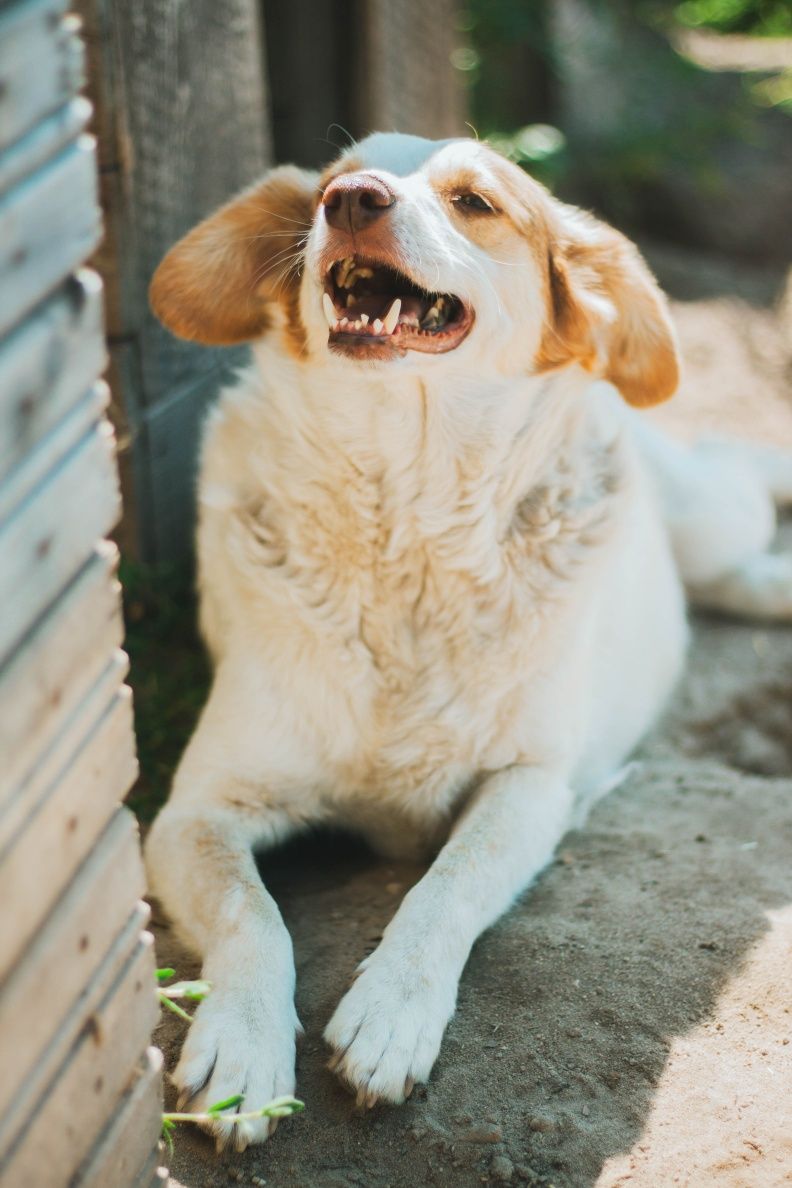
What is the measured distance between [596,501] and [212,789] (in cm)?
114

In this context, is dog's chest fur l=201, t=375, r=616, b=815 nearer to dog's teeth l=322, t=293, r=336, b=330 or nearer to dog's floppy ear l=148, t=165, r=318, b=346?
dog's teeth l=322, t=293, r=336, b=330

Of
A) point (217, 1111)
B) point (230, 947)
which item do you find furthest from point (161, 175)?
point (217, 1111)

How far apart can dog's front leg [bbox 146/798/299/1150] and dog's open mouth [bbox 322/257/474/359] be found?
1037 mm

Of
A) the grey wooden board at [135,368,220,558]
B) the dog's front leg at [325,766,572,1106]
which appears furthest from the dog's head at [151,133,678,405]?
the dog's front leg at [325,766,572,1106]

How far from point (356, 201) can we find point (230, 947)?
4.86 ft

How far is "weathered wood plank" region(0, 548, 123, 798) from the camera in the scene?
3.83ft

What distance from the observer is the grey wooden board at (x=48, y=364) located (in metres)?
1.14

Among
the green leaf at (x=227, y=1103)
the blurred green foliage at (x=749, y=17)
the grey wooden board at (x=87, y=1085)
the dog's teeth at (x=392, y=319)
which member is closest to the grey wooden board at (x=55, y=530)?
the grey wooden board at (x=87, y=1085)

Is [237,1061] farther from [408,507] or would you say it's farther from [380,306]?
[380,306]

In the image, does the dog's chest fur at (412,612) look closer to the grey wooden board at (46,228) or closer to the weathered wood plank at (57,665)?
the weathered wood plank at (57,665)

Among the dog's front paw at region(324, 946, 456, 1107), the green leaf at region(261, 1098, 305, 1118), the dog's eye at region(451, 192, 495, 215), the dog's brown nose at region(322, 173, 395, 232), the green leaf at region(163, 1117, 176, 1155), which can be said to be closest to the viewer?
the green leaf at region(261, 1098, 305, 1118)

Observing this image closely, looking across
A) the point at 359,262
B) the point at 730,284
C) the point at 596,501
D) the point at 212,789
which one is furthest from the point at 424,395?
the point at 730,284

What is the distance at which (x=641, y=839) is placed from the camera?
279 cm

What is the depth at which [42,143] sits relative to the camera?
1149mm
